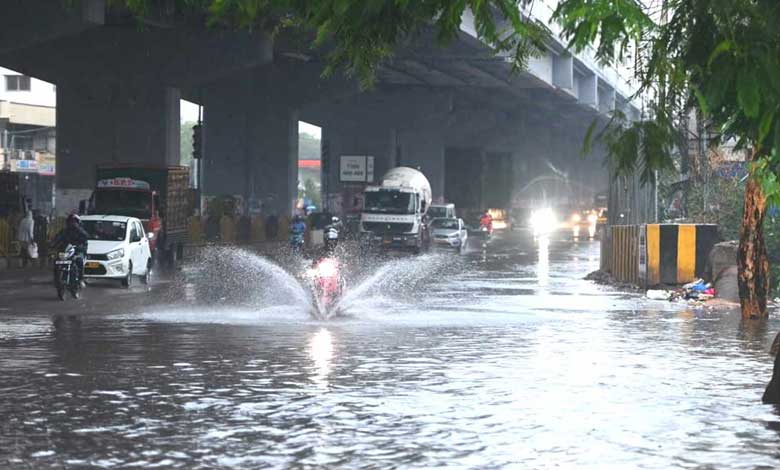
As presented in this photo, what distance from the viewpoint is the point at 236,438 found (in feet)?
38.1

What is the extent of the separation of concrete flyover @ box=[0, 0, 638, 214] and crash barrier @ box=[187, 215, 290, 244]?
17.7 feet

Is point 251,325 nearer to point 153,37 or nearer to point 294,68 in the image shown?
point 153,37

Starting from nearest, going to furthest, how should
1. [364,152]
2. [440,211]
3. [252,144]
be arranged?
[440,211] < [252,144] < [364,152]

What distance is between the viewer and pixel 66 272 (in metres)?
28.1

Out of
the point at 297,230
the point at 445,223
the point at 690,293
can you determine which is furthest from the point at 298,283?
the point at 445,223

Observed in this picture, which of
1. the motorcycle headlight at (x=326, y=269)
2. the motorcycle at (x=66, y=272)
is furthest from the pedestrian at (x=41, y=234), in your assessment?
the motorcycle headlight at (x=326, y=269)

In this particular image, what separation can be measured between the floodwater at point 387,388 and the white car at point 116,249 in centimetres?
549

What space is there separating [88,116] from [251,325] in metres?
37.0

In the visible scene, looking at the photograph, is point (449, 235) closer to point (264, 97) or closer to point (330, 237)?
point (264, 97)

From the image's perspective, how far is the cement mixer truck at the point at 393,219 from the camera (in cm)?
6031

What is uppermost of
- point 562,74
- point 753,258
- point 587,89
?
point 587,89

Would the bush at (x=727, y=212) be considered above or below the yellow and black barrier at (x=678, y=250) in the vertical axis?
above

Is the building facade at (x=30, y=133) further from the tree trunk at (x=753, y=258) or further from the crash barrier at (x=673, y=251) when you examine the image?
the tree trunk at (x=753, y=258)

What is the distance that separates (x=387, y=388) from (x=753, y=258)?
1107 centimetres
